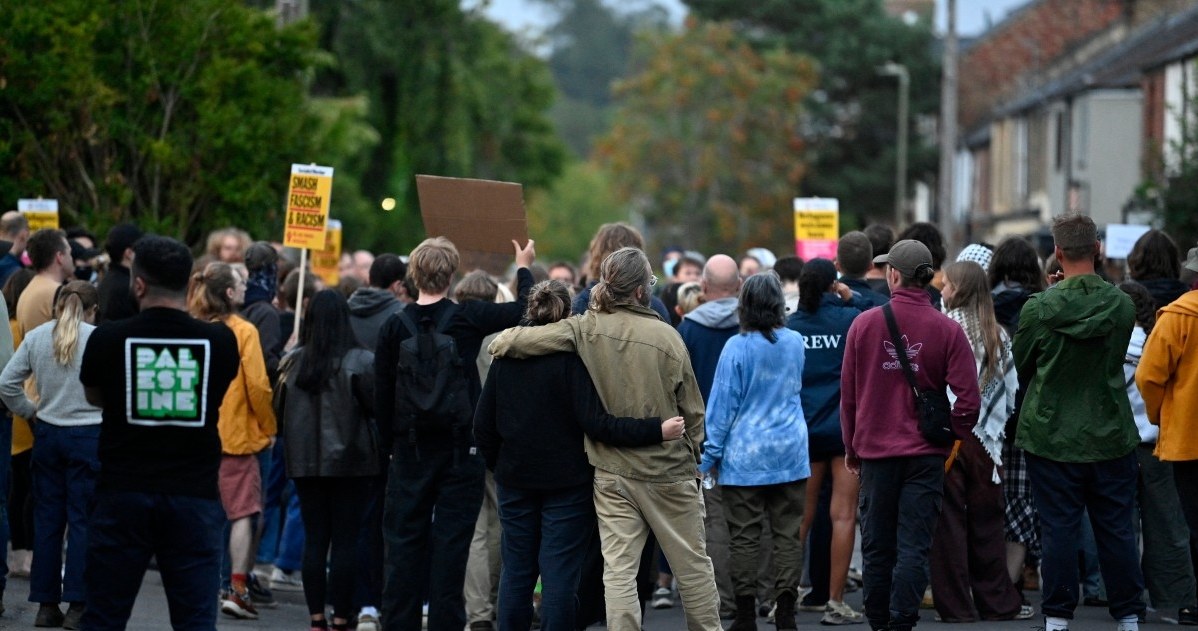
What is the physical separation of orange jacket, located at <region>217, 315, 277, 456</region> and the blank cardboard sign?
4.04 ft

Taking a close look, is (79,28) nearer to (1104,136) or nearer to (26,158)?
(26,158)

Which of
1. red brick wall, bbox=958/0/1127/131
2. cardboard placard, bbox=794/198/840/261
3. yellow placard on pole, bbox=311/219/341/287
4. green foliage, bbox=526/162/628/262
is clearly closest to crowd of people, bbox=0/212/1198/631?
cardboard placard, bbox=794/198/840/261

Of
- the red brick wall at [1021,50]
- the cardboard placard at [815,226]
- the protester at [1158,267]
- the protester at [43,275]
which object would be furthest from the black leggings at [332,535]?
the red brick wall at [1021,50]

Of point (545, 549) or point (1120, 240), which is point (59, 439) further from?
point (1120, 240)

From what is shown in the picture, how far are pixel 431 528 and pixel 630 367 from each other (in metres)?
1.56

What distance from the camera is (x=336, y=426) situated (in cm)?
935

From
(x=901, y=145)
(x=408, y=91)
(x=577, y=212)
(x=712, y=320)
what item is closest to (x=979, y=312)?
(x=712, y=320)

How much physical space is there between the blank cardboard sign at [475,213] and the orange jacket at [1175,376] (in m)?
3.41

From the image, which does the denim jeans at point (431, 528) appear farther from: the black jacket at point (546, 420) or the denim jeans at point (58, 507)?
the denim jeans at point (58, 507)

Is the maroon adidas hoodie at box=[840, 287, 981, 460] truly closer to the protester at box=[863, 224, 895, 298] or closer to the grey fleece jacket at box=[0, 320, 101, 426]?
the protester at box=[863, 224, 895, 298]

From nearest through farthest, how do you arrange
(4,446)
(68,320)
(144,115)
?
1. (68,320)
2. (4,446)
3. (144,115)

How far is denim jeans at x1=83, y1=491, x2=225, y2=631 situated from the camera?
666cm

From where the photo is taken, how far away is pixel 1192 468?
29.5 feet

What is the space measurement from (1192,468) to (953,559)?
5.16 feet
